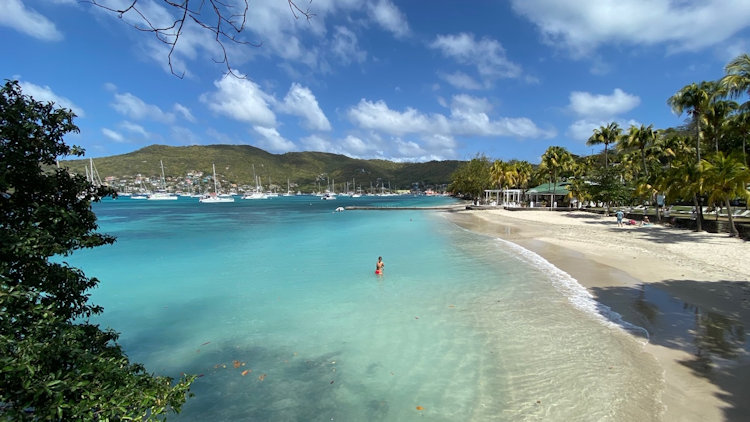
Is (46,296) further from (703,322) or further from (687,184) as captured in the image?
(687,184)

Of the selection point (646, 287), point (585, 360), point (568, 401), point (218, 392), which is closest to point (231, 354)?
point (218, 392)

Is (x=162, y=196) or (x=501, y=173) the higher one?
(x=501, y=173)

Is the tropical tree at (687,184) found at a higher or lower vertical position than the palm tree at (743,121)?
lower

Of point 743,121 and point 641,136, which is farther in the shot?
point 641,136

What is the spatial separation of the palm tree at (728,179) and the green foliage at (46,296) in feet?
87.2

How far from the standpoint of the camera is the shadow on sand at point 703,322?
5.87m

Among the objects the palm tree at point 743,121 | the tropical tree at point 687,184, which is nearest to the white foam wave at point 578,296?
the tropical tree at point 687,184

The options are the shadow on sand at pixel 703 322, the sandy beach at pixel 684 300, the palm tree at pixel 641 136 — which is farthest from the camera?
the palm tree at pixel 641 136

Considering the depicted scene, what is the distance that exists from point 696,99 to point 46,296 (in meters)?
31.3

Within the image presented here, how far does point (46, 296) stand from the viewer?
3232mm

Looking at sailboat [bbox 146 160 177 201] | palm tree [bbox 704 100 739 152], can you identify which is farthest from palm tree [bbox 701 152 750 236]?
sailboat [bbox 146 160 177 201]

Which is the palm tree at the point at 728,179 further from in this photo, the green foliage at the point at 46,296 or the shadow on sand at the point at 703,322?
the green foliage at the point at 46,296

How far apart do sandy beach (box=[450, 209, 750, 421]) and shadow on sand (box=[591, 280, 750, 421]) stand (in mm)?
15

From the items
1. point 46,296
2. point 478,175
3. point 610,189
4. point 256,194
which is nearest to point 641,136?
point 610,189
